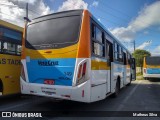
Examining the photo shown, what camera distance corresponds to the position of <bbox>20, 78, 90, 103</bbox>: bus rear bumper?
261 inches

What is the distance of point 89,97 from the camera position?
6.67m

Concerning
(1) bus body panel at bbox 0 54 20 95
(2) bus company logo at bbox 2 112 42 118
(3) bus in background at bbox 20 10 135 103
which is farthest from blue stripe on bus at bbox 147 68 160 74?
(2) bus company logo at bbox 2 112 42 118

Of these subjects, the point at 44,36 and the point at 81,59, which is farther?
the point at 44,36

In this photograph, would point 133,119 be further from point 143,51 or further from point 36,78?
point 143,51

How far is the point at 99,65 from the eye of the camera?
25.2ft

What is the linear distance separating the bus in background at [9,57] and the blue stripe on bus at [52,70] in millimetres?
1437

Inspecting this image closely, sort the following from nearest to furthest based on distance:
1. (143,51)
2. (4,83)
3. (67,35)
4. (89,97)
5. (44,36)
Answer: (89,97), (67,35), (44,36), (4,83), (143,51)

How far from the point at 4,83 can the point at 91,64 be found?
379cm

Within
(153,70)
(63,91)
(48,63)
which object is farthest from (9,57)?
(153,70)

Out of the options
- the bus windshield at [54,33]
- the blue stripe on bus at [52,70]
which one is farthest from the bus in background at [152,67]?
the blue stripe on bus at [52,70]

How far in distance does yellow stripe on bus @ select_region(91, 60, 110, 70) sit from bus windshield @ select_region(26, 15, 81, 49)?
921 mm

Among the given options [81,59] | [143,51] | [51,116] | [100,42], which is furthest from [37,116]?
[143,51]

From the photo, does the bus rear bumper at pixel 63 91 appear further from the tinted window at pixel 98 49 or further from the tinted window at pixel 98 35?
the tinted window at pixel 98 35

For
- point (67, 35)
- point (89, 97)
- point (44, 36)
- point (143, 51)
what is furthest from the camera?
point (143, 51)
